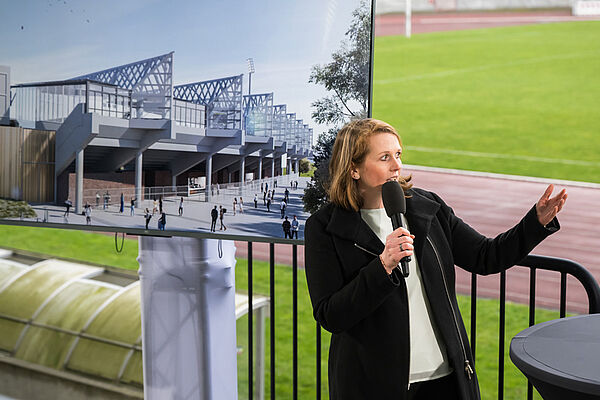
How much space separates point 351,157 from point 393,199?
0.60 feet

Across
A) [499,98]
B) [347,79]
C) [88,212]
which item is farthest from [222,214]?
[499,98]

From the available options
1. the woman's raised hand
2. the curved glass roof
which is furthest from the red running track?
the woman's raised hand

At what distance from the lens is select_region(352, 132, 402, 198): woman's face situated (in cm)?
144

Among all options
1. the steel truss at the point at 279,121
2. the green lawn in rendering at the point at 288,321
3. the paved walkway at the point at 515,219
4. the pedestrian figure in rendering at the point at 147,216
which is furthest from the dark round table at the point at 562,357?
the paved walkway at the point at 515,219

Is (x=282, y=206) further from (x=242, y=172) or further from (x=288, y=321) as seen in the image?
(x=288, y=321)

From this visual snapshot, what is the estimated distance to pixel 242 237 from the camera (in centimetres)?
210

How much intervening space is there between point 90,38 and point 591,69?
20.0 metres

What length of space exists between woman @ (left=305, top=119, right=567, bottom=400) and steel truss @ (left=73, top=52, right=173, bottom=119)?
831 millimetres

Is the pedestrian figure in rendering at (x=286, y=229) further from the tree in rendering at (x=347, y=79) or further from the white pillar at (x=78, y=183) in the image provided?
the white pillar at (x=78, y=183)

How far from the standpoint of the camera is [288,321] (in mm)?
8711

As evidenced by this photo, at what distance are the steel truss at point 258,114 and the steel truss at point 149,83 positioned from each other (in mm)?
249

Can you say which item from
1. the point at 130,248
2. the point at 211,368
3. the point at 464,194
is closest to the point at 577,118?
the point at 464,194

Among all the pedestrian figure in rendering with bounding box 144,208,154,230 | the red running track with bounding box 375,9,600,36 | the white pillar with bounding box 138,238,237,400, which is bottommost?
the white pillar with bounding box 138,238,237,400

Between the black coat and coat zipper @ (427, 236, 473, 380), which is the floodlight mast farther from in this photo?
coat zipper @ (427, 236, 473, 380)
